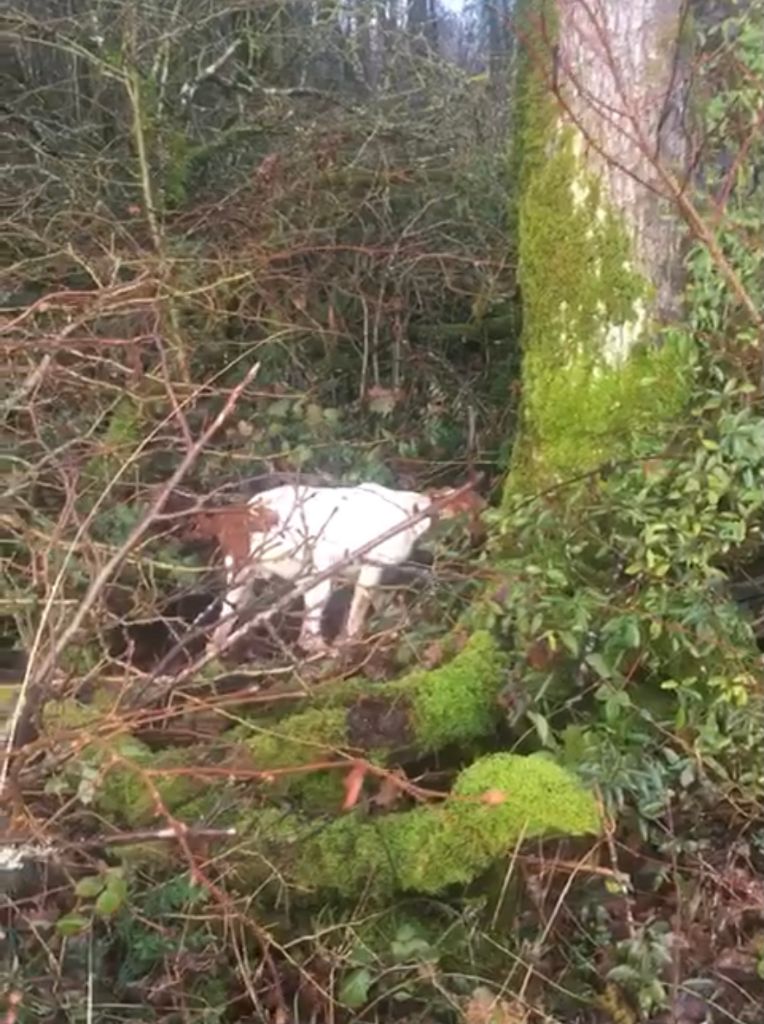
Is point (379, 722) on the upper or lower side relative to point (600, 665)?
lower

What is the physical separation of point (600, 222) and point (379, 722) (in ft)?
5.74

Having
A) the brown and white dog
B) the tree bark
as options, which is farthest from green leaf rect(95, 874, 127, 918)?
the tree bark

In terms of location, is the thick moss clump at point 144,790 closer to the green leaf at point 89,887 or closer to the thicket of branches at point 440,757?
the thicket of branches at point 440,757

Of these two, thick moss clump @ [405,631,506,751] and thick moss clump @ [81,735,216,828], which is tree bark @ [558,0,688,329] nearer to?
thick moss clump @ [405,631,506,751]

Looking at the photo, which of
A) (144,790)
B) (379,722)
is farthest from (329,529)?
(144,790)

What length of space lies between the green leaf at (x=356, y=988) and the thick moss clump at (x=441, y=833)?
0.83ft

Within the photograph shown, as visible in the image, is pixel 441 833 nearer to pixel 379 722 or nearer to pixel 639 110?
pixel 379 722

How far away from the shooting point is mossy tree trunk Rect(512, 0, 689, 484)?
12.4 feet

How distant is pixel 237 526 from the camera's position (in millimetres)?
4590

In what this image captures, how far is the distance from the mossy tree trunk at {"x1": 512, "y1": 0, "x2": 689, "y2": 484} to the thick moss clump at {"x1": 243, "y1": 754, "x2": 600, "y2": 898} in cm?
107

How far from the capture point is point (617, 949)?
3.50 meters

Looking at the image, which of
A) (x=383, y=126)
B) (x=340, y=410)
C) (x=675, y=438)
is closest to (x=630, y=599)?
(x=675, y=438)

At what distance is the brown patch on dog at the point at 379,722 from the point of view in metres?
3.76

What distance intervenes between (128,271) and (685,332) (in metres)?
3.85
